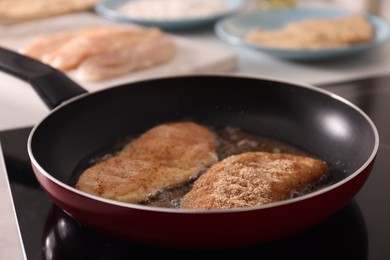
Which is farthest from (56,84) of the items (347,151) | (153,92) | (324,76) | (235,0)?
(235,0)

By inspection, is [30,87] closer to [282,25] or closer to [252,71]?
[252,71]

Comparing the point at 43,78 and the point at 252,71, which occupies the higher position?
the point at 43,78

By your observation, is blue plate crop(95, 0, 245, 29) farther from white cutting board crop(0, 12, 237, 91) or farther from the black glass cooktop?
the black glass cooktop

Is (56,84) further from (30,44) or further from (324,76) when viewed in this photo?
(324,76)

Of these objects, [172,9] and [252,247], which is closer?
[252,247]

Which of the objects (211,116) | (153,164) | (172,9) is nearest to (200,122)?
(211,116)

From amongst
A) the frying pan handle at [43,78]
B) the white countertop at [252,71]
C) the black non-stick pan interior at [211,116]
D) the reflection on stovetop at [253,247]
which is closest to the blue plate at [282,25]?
the white countertop at [252,71]

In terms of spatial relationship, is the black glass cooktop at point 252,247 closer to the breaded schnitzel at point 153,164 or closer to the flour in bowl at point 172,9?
the breaded schnitzel at point 153,164
